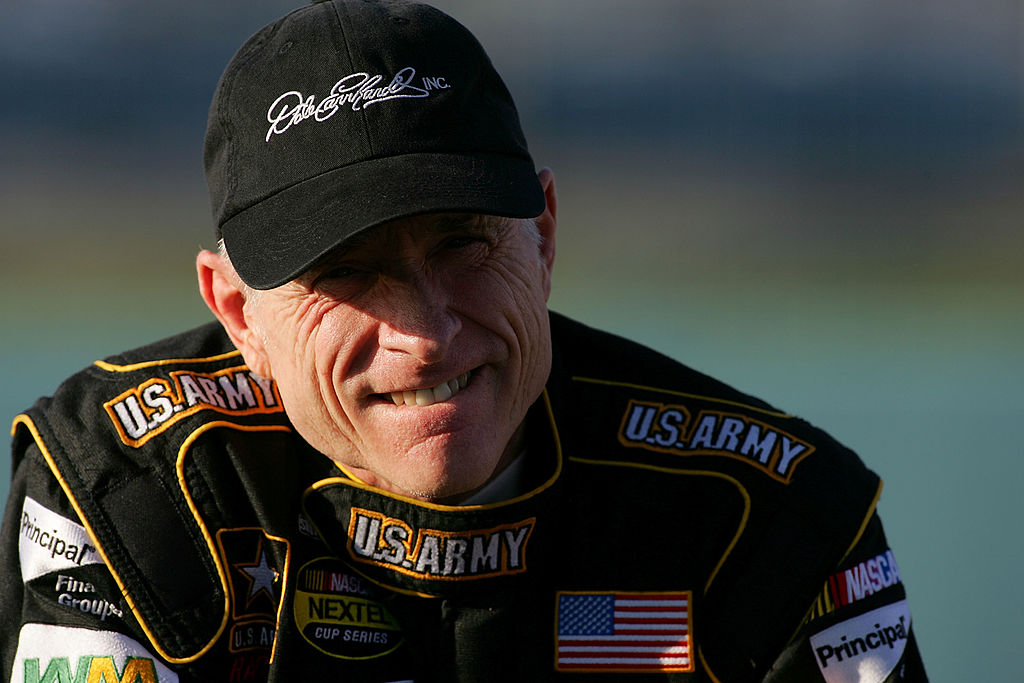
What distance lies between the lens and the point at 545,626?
149 centimetres

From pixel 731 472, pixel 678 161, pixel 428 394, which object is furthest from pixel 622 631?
pixel 678 161

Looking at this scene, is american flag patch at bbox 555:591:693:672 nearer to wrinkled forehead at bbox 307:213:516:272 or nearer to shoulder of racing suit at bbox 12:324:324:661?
shoulder of racing suit at bbox 12:324:324:661

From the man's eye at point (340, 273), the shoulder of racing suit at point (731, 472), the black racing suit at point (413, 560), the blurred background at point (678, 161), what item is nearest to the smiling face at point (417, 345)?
the man's eye at point (340, 273)

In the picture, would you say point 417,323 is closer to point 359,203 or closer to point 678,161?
point 359,203

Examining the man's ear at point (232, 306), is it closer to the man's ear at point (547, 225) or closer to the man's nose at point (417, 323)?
the man's nose at point (417, 323)

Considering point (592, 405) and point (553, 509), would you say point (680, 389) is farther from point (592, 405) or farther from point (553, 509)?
point (553, 509)

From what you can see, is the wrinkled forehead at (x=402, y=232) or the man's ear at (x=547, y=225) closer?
the wrinkled forehead at (x=402, y=232)

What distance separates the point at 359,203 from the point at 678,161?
688 centimetres

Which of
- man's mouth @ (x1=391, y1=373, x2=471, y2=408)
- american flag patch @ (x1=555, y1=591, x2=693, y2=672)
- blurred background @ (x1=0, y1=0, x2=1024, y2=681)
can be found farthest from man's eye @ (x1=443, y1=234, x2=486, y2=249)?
blurred background @ (x1=0, y1=0, x2=1024, y2=681)

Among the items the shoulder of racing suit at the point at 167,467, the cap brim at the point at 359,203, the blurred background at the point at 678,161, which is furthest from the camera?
the blurred background at the point at 678,161

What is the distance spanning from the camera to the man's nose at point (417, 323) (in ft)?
4.24
